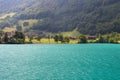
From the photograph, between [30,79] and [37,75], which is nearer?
[30,79]

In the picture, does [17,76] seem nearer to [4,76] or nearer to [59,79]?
[4,76]

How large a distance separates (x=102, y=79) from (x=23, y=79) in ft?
75.4

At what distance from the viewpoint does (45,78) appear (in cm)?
7462

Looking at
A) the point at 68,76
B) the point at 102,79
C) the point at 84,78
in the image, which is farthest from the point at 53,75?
the point at 102,79

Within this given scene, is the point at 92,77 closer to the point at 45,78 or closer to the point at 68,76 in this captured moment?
the point at 68,76

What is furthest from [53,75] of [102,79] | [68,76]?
[102,79]

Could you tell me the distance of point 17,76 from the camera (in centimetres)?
7800

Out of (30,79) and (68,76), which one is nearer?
(30,79)

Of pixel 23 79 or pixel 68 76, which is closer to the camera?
pixel 23 79

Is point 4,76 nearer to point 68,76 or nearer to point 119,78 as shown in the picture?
point 68,76

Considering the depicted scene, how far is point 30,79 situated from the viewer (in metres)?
72.9

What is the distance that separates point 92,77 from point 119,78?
800 centimetres

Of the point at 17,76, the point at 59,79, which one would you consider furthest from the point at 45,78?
the point at 17,76

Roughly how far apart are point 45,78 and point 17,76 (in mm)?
9434
